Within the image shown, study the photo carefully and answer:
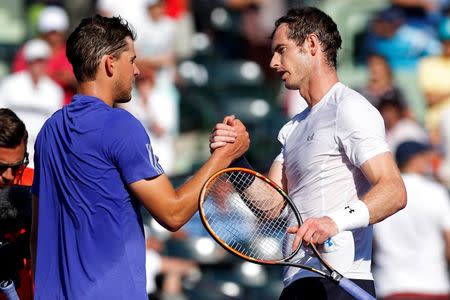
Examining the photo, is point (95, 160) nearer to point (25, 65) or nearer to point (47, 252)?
point (47, 252)

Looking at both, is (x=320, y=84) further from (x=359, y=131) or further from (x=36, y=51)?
(x=36, y=51)

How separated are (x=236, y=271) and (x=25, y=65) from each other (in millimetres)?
2798

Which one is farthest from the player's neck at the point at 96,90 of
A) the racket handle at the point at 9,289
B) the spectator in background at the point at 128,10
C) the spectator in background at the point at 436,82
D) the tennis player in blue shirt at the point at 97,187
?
the spectator in background at the point at 436,82

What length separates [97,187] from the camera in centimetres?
512

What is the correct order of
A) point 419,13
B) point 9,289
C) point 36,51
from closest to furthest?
point 9,289
point 36,51
point 419,13

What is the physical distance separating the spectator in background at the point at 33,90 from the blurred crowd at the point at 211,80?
0.01 metres

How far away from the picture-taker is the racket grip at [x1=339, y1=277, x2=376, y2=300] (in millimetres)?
5164

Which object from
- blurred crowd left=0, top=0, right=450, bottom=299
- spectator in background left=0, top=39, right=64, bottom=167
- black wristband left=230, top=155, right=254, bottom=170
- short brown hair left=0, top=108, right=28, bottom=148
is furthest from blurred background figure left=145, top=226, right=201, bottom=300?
black wristband left=230, top=155, right=254, bottom=170

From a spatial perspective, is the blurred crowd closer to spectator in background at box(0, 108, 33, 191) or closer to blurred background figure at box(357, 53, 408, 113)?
blurred background figure at box(357, 53, 408, 113)

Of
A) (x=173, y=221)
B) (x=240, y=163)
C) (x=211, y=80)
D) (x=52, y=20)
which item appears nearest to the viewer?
(x=173, y=221)

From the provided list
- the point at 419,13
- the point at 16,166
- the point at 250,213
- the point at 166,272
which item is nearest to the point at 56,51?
the point at 166,272

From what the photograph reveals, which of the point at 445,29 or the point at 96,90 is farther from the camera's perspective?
the point at 445,29

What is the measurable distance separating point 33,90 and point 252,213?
5.55m

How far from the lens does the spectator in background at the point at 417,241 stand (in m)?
8.73
